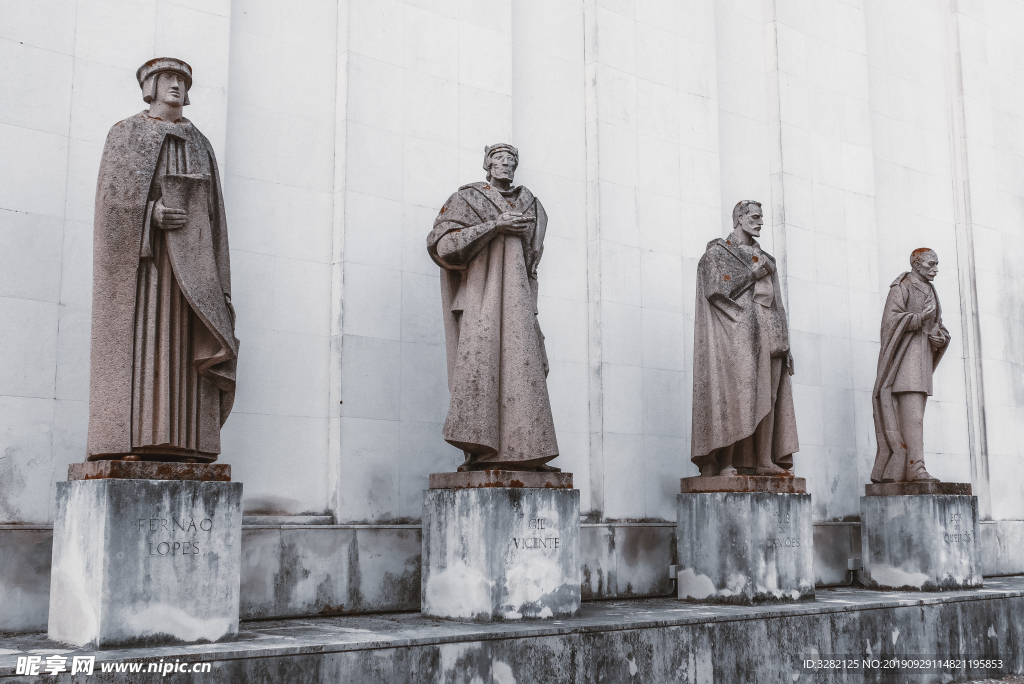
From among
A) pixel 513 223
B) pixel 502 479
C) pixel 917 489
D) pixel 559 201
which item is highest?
pixel 559 201

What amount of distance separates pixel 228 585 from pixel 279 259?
341 centimetres

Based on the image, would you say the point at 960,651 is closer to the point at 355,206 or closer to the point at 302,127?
the point at 355,206

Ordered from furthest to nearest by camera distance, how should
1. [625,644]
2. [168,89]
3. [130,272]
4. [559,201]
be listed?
[559,201] < [625,644] < [168,89] < [130,272]

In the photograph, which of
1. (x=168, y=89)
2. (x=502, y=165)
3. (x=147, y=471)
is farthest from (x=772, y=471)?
(x=168, y=89)

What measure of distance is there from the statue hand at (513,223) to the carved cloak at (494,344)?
0.26 ft

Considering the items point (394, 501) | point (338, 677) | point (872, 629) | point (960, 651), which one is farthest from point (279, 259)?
point (960, 651)

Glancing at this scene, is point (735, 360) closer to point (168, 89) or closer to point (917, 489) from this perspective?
point (917, 489)

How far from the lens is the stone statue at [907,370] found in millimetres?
11734

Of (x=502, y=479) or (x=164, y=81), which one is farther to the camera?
(x=502, y=479)

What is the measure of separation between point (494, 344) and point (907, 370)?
596 centimetres

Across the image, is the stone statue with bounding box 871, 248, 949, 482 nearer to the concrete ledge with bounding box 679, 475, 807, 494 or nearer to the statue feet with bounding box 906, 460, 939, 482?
the statue feet with bounding box 906, 460, 939, 482

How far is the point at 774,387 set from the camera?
396 inches

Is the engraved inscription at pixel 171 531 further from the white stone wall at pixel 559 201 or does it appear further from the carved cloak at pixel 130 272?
the white stone wall at pixel 559 201

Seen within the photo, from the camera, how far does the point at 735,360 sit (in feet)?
32.5
